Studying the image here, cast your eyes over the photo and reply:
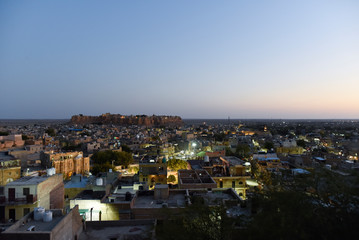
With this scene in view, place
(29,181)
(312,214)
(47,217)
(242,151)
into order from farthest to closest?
(242,151) → (29,181) → (47,217) → (312,214)

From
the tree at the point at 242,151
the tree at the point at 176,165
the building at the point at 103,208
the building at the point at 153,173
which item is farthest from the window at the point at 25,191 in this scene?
the tree at the point at 242,151

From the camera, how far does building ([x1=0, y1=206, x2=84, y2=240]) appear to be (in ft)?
27.7

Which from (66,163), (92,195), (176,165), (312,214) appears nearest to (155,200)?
(92,195)

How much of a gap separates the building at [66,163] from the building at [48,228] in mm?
19472

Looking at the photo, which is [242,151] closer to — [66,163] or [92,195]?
[66,163]

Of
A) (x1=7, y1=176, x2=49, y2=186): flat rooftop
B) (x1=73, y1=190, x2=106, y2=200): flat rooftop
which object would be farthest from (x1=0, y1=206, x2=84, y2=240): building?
(x1=73, y1=190, x2=106, y2=200): flat rooftop

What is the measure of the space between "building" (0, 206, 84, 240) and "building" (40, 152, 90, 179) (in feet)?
63.9

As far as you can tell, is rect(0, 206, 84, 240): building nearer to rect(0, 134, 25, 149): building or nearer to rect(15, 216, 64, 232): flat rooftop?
rect(15, 216, 64, 232): flat rooftop

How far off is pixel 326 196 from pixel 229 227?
428 cm

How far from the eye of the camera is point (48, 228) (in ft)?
31.1

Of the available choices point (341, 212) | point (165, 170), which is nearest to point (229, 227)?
point (341, 212)

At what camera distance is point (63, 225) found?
9375 millimetres

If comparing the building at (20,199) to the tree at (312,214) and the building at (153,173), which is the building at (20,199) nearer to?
the tree at (312,214)

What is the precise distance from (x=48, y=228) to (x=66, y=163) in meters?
22.0
